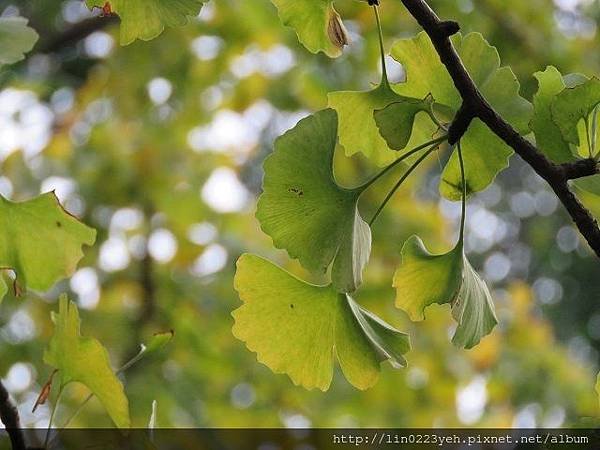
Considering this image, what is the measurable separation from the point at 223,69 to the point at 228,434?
1.92 feet

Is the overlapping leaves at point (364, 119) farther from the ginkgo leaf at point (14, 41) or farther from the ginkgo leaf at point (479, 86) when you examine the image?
the ginkgo leaf at point (14, 41)

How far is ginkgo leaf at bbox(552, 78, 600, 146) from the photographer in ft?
1.02

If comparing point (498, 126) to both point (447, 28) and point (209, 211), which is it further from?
point (209, 211)

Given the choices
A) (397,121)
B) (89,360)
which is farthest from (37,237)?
(397,121)

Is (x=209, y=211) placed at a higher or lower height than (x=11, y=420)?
lower

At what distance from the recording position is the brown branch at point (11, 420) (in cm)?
34

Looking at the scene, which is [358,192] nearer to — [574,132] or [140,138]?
[574,132]

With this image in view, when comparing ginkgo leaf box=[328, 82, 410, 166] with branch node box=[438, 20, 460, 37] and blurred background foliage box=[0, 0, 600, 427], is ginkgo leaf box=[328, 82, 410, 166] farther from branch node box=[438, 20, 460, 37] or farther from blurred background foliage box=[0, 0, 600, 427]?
blurred background foliage box=[0, 0, 600, 427]

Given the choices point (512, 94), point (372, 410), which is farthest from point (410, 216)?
point (512, 94)

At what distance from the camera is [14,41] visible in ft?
1.28

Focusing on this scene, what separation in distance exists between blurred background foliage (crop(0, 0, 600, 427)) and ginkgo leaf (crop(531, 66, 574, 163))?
30.2 inches

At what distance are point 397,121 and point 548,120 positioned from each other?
6 centimetres

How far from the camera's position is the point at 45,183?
129cm

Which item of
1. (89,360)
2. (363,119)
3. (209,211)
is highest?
(363,119)
